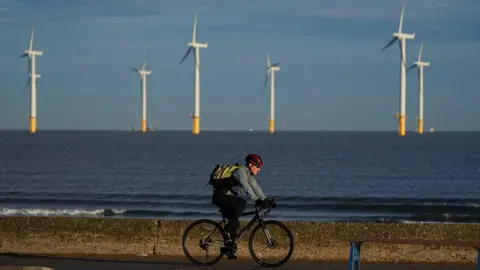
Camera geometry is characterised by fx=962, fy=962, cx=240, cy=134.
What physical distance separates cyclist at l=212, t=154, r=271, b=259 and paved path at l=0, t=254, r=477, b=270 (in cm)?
46

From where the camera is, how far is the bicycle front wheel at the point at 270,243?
13.9 metres

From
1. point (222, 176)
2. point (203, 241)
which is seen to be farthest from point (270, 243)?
point (222, 176)

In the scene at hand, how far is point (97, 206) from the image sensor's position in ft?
124

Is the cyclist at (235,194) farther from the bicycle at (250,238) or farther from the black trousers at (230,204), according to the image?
the bicycle at (250,238)

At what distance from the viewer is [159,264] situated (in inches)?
552

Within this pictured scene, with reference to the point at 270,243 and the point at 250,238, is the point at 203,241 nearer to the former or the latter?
the point at 250,238

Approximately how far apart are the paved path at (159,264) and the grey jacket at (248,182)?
112 cm

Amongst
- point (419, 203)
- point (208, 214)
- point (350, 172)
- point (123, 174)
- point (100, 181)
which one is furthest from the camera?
point (350, 172)

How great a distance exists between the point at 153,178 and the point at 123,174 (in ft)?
18.6

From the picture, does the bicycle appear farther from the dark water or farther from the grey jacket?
the dark water

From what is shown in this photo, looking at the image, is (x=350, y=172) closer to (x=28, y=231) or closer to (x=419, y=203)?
(x=419, y=203)

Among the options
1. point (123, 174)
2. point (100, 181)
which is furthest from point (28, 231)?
point (123, 174)

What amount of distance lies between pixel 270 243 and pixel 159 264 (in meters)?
1.65

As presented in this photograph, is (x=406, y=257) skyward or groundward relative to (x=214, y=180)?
groundward
